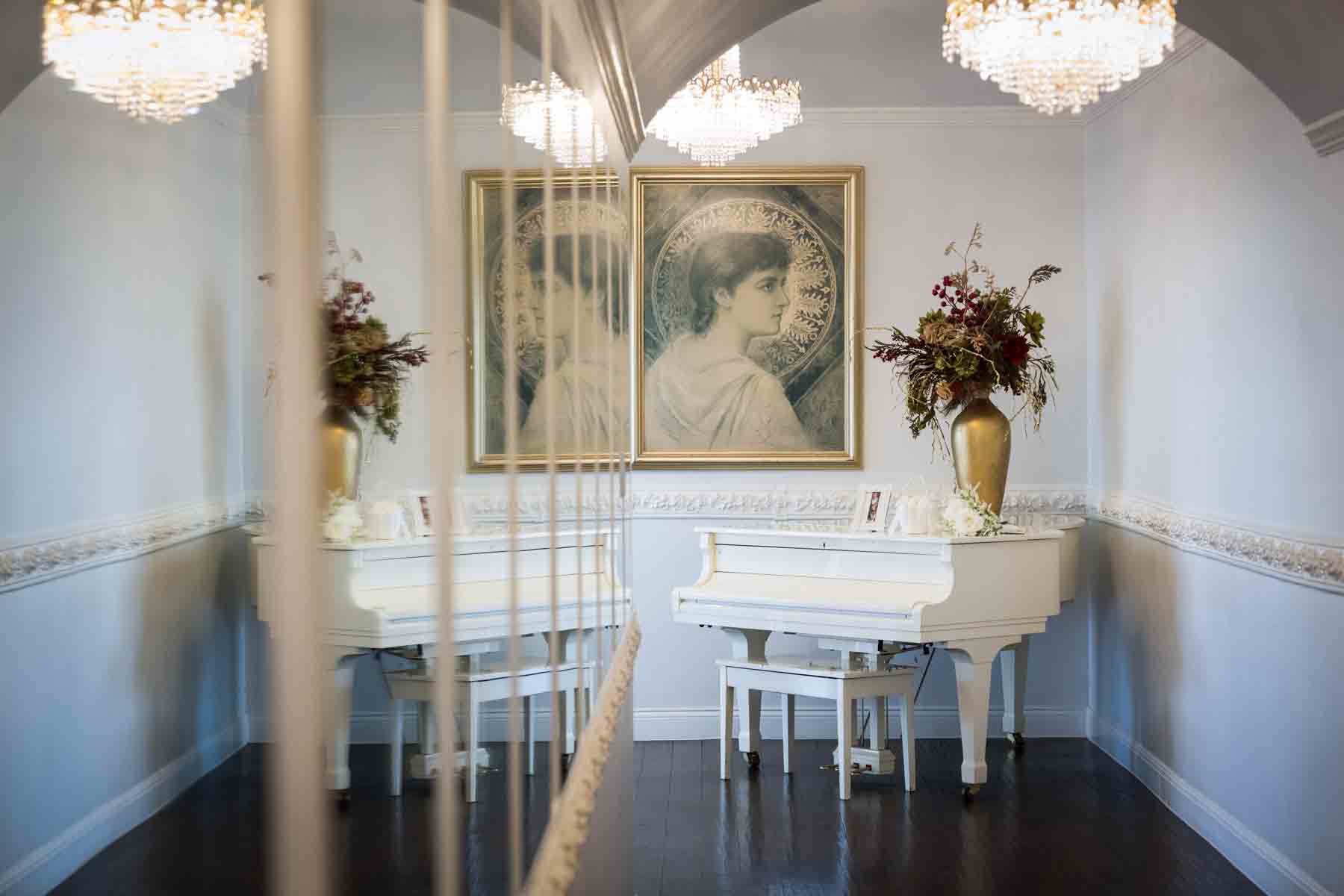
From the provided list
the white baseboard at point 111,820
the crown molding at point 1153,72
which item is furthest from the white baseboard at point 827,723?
the white baseboard at point 111,820

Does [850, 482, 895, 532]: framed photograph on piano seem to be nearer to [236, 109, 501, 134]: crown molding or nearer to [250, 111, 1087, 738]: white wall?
[250, 111, 1087, 738]: white wall

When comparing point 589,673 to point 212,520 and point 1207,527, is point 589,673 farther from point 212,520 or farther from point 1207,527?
point 1207,527

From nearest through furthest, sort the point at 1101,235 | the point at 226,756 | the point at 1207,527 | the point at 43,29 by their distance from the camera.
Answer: the point at 43,29
the point at 226,756
the point at 1207,527
the point at 1101,235

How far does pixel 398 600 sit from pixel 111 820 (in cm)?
27

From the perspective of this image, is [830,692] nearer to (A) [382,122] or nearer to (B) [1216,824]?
(B) [1216,824]

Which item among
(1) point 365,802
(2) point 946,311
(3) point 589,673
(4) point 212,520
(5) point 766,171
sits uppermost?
(5) point 766,171

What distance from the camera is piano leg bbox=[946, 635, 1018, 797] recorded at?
525 centimetres

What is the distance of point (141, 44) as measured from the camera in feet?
1.58

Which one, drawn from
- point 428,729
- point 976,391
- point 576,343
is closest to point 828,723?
point 976,391

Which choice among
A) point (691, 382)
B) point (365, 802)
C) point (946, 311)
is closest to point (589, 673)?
point (365, 802)

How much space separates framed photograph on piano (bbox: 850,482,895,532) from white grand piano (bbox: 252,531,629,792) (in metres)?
4.19

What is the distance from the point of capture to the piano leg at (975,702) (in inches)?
207

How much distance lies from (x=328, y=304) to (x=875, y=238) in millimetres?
5865

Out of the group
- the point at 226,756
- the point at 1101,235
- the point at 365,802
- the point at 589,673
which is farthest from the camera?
the point at 1101,235
